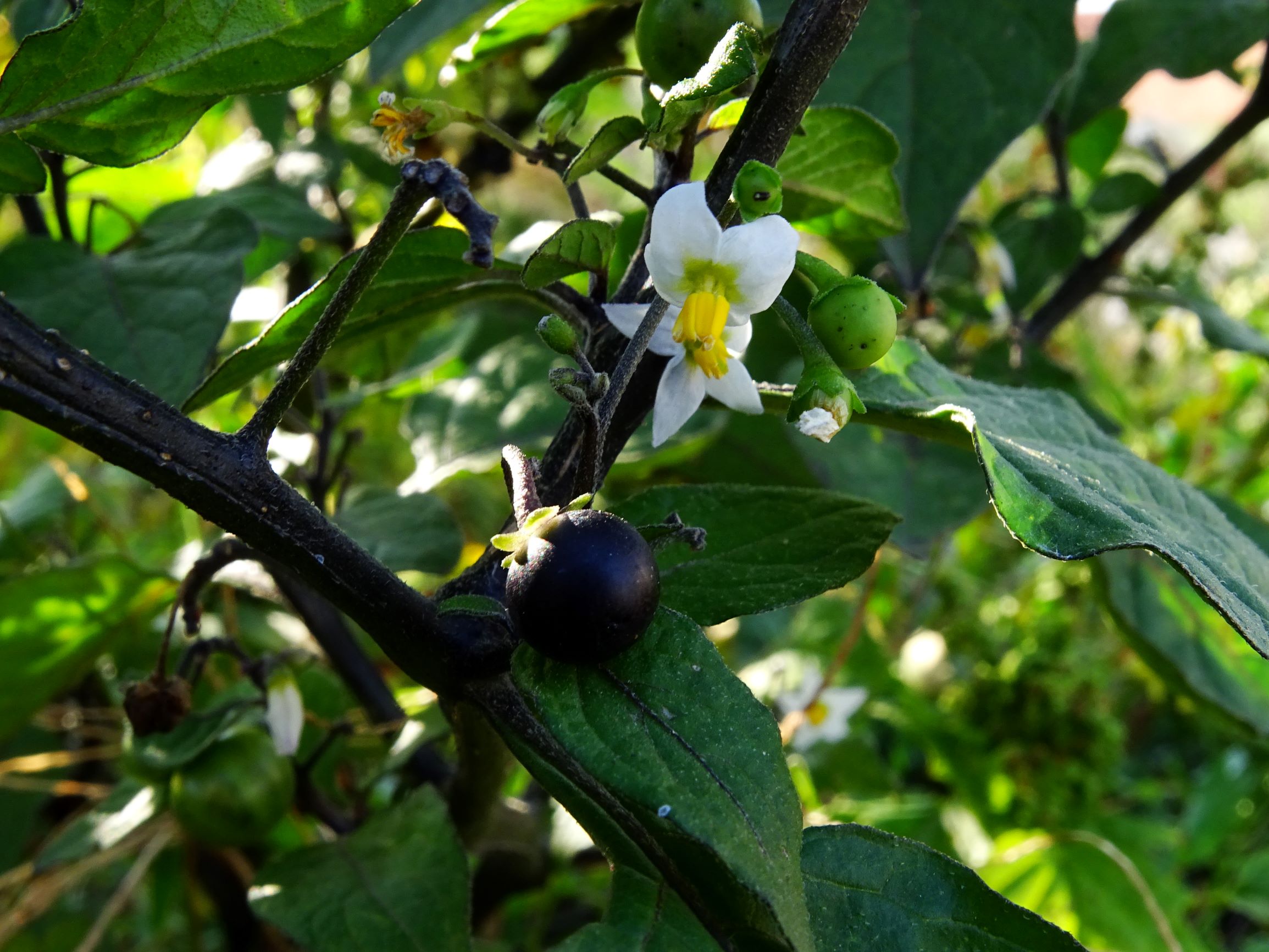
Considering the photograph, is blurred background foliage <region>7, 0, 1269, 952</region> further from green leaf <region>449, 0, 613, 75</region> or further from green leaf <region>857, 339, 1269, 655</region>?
green leaf <region>857, 339, 1269, 655</region>

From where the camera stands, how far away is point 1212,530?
15.3 inches

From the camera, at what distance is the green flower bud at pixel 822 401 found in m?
0.31

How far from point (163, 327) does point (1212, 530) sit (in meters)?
0.46

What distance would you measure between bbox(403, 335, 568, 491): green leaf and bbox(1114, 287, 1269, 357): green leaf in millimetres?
480

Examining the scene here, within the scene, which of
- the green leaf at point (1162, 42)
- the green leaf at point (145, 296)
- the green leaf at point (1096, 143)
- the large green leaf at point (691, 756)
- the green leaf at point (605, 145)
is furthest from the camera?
the green leaf at point (1096, 143)

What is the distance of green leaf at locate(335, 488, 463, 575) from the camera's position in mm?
587

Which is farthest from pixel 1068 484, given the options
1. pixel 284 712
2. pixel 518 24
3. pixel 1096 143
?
pixel 1096 143

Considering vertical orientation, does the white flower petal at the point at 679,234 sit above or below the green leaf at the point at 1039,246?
above

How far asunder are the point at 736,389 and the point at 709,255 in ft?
0.23

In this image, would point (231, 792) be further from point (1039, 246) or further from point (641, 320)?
point (1039, 246)

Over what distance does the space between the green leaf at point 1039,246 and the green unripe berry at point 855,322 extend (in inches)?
20.5

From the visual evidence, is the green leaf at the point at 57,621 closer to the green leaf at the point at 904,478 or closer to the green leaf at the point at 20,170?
the green leaf at the point at 20,170

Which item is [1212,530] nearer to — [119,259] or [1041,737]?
[119,259]

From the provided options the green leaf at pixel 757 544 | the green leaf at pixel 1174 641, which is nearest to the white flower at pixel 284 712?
the green leaf at pixel 757 544
